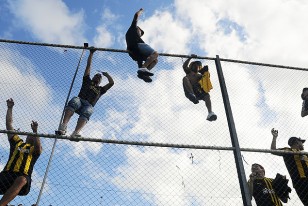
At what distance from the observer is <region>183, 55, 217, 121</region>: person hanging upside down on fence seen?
18.2ft

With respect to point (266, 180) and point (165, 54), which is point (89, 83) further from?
point (266, 180)

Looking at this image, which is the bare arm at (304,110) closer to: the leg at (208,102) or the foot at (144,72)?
the leg at (208,102)

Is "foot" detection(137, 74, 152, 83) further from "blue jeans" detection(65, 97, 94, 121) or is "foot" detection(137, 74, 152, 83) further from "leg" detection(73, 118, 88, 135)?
"leg" detection(73, 118, 88, 135)

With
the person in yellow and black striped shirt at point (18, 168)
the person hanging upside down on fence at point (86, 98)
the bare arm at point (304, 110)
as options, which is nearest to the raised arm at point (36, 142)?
the person in yellow and black striped shirt at point (18, 168)

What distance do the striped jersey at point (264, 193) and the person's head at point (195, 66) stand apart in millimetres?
2282

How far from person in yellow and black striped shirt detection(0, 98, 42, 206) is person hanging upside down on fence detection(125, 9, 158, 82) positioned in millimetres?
1744

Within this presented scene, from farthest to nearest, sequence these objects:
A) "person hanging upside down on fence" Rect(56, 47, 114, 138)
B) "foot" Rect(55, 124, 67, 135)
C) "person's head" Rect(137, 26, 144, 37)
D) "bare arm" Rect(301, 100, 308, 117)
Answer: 1. "bare arm" Rect(301, 100, 308, 117)
2. "person's head" Rect(137, 26, 144, 37)
3. "person hanging upside down on fence" Rect(56, 47, 114, 138)
4. "foot" Rect(55, 124, 67, 135)

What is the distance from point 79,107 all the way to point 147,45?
1.55 meters

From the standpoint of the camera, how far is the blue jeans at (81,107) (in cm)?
448

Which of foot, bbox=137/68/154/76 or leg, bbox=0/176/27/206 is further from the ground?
foot, bbox=137/68/154/76

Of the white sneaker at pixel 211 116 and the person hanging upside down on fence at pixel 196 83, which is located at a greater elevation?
the person hanging upside down on fence at pixel 196 83

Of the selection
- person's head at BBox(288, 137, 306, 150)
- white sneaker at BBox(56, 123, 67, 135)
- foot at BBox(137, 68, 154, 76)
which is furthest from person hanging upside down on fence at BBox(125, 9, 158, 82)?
person's head at BBox(288, 137, 306, 150)

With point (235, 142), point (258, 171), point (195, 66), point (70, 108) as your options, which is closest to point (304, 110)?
point (258, 171)

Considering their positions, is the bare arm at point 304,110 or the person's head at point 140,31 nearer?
the person's head at point 140,31
